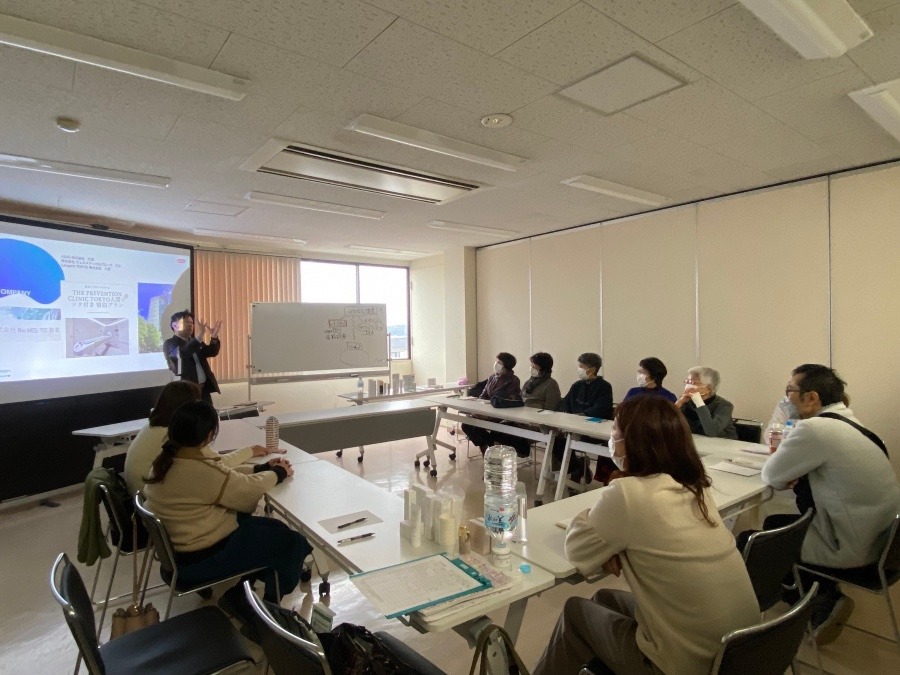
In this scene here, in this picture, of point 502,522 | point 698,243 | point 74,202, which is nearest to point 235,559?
point 502,522

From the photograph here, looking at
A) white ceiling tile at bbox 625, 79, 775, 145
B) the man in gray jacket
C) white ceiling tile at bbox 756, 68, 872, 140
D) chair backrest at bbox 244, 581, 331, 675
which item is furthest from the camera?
white ceiling tile at bbox 625, 79, 775, 145

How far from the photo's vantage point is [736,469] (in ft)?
9.04

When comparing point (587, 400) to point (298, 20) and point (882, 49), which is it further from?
point (298, 20)

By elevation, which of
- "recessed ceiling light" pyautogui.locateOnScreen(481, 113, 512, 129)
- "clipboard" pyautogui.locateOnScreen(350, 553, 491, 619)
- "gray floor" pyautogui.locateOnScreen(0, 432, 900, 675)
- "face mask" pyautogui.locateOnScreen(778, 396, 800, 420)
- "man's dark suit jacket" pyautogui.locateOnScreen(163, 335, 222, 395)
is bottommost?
"gray floor" pyautogui.locateOnScreen(0, 432, 900, 675)

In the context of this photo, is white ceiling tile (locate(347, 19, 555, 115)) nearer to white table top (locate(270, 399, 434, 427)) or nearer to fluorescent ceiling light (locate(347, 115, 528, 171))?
fluorescent ceiling light (locate(347, 115, 528, 171))

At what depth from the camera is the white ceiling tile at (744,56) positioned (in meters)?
2.03

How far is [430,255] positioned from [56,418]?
5546 mm

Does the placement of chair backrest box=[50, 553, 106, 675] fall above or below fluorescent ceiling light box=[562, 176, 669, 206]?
below

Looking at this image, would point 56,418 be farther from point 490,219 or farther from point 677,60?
point 677,60

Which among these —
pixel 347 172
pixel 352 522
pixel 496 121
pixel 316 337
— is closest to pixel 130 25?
pixel 496 121

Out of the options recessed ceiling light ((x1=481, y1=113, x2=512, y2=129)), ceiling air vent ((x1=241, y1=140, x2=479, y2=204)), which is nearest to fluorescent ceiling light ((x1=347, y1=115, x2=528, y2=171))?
recessed ceiling light ((x1=481, y1=113, x2=512, y2=129))

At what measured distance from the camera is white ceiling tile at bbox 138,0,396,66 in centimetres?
186

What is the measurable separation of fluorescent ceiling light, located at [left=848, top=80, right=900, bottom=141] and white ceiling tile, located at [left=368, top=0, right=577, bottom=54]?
6.07ft

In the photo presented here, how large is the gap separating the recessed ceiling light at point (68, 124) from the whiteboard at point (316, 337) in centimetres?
355
